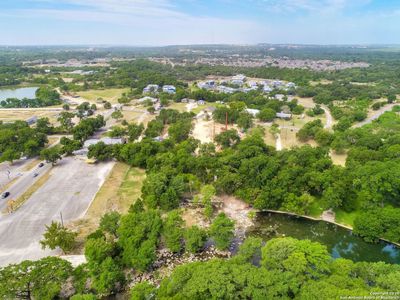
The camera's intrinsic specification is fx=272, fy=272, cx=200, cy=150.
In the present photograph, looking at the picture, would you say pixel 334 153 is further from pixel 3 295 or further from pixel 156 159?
pixel 3 295

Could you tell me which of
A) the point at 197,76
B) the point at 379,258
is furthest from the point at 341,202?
the point at 197,76

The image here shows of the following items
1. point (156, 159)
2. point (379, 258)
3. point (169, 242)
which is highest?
point (156, 159)

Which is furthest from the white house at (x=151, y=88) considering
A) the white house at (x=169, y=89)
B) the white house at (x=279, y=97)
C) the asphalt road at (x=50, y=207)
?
the asphalt road at (x=50, y=207)

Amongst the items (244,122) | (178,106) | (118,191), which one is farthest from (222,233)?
(178,106)

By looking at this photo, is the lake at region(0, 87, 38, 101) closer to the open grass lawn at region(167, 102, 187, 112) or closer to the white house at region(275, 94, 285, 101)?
the open grass lawn at region(167, 102, 187, 112)

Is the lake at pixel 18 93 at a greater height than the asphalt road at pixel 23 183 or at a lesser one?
greater

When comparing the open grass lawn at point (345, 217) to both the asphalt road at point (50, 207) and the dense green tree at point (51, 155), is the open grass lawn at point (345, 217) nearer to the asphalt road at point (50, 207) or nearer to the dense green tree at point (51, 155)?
the asphalt road at point (50, 207)
